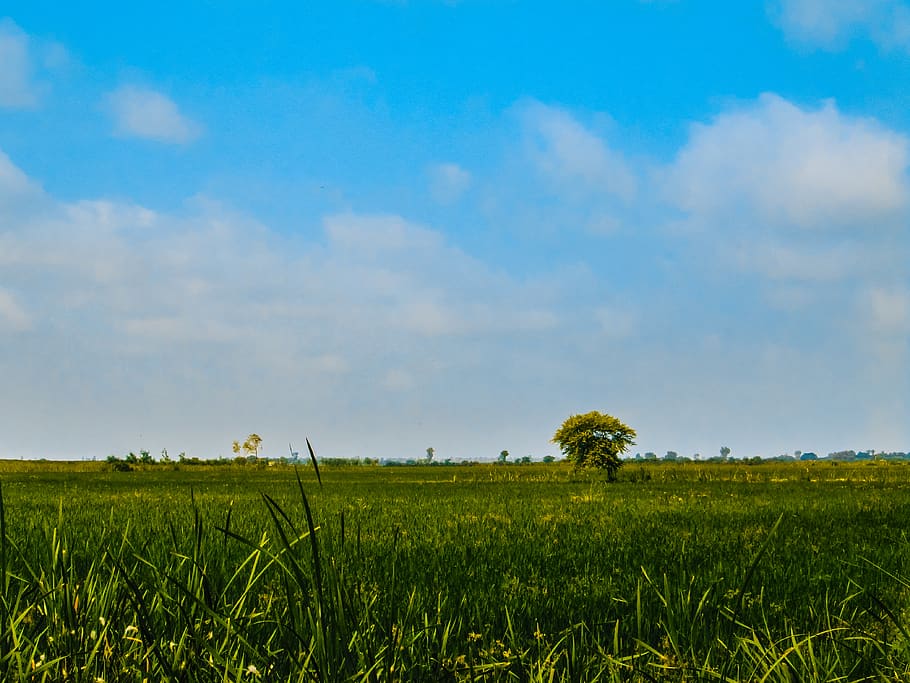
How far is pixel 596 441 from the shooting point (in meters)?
28.8

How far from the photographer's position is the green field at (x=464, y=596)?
1.98 meters

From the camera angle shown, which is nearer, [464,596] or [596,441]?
[464,596]

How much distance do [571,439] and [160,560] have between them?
2544 centimetres

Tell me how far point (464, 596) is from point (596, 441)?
2585 cm

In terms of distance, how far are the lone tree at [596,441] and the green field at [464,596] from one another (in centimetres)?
1591

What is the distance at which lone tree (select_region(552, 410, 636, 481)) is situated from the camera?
28.3 metres

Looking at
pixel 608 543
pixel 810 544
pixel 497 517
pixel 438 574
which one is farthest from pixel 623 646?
pixel 497 517

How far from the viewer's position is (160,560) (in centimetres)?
478

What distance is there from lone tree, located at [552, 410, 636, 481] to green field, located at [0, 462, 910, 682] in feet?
52.2

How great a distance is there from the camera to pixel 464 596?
3801 mm

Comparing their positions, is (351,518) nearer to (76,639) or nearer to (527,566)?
(527,566)

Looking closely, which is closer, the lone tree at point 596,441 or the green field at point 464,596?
the green field at point 464,596

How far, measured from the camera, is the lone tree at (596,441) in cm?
2834

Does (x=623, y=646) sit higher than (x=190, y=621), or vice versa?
(x=190, y=621)
